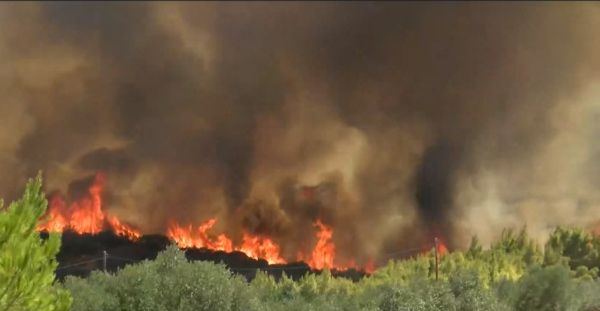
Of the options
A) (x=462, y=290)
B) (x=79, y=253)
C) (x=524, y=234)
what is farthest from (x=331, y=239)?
(x=462, y=290)

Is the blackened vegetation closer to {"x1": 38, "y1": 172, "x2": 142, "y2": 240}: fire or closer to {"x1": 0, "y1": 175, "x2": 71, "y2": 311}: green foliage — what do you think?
{"x1": 38, "y1": 172, "x2": 142, "y2": 240}: fire

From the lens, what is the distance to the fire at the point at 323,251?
133375 mm

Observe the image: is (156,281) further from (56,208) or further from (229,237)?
(229,237)

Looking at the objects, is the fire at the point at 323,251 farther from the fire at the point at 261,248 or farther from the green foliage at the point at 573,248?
the green foliage at the point at 573,248

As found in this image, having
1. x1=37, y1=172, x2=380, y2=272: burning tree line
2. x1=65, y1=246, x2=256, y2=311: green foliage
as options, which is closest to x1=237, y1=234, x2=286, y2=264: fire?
x1=37, y1=172, x2=380, y2=272: burning tree line

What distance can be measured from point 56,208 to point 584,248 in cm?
9132

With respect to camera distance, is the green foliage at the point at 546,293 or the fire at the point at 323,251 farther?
the fire at the point at 323,251

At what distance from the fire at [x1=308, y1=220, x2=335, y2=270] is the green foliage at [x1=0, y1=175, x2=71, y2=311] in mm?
118667

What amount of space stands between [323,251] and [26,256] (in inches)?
4813

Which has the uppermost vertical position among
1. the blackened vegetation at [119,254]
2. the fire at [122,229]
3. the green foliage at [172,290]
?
the fire at [122,229]

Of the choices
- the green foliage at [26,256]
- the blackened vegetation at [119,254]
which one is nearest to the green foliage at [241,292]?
the green foliage at [26,256]

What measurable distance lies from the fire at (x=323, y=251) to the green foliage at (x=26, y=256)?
11867 centimetres

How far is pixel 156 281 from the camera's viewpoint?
3027 centimetres

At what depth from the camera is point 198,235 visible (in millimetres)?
126875
